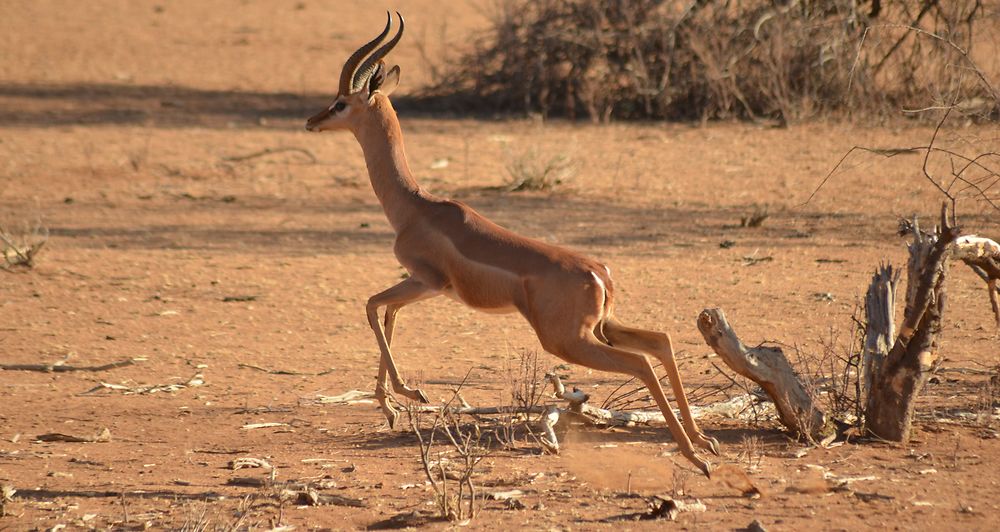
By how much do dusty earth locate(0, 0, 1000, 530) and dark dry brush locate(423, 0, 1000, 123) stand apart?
66 centimetres

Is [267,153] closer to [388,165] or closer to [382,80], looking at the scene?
[382,80]

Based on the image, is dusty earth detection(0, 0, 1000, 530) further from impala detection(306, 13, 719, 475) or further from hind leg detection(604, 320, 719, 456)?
impala detection(306, 13, 719, 475)

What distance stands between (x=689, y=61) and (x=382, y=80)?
10187 mm

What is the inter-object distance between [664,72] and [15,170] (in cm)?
825

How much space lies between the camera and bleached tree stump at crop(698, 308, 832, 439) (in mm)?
5941

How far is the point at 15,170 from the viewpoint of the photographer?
13773 mm

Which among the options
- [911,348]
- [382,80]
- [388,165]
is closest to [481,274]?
[388,165]

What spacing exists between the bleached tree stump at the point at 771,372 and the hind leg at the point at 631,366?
0.55 metres

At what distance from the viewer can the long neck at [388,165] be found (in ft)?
21.9

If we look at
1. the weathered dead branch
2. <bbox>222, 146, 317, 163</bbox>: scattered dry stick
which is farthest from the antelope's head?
<bbox>222, 146, 317, 163</bbox>: scattered dry stick

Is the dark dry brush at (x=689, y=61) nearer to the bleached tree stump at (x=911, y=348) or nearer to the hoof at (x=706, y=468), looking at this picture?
the bleached tree stump at (x=911, y=348)

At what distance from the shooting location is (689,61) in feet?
54.4

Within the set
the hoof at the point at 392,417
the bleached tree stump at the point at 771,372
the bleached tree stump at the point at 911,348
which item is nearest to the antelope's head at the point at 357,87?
the hoof at the point at 392,417

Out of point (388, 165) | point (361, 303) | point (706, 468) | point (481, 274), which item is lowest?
point (361, 303)
